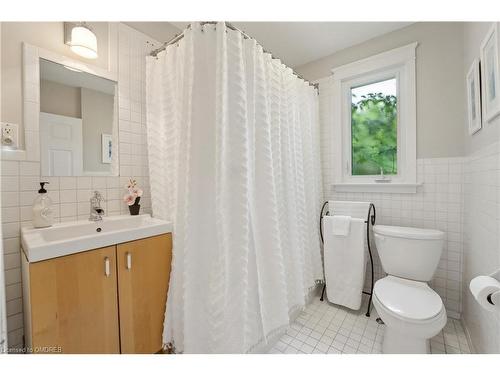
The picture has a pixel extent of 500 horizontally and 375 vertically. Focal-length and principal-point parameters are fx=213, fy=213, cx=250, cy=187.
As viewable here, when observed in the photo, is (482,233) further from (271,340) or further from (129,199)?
(129,199)

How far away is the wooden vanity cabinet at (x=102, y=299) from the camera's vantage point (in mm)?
838

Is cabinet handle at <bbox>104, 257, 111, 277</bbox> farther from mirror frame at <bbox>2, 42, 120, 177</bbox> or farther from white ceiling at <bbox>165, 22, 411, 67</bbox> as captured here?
white ceiling at <bbox>165, 22, 411, 67</bbox>

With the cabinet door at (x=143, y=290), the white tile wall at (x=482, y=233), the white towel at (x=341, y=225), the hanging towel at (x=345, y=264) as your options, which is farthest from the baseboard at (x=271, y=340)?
the white tile wall at (x=482, y=233)

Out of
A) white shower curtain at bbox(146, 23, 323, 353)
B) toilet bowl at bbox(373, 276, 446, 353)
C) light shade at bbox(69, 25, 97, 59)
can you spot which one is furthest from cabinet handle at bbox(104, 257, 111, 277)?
toilet bowl at bbox(373, 276, 446, 353)

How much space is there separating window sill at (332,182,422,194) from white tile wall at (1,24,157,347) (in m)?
1.72

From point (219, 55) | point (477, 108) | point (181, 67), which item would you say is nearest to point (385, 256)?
point (477, 108)

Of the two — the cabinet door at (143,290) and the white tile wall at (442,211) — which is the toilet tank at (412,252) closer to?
the white tile wall at (442,211)

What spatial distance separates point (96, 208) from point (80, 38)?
989 millimetres

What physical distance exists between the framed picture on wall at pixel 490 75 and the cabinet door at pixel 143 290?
1.72 meters

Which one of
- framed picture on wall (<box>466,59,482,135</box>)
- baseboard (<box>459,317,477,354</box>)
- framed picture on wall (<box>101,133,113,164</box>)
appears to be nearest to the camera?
framed picture on wall (<box>466,59,482,135</box>)

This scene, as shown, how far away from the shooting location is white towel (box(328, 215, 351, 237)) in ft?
5.55

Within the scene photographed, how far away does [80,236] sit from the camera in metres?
1.15

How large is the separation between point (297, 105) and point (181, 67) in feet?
2.96
